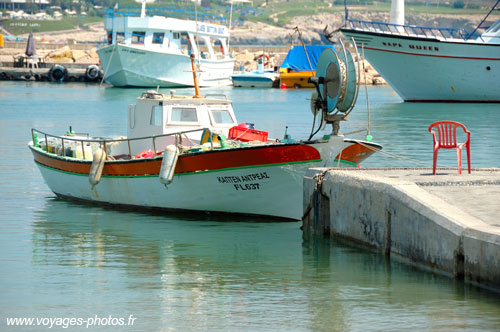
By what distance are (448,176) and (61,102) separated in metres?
49.0

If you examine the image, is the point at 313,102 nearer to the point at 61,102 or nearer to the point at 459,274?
the point at 459,274

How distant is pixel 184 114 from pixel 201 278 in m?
7.36

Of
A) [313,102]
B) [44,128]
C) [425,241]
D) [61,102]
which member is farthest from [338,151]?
[61,102]

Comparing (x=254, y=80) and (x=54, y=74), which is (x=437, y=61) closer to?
(x=254, y=80)

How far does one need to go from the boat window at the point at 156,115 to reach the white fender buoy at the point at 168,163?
2259 mm

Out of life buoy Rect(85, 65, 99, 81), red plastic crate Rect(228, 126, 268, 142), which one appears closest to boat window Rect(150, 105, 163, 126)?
red plastic crate Rect(228, 126, 268, 142)

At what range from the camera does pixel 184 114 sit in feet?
66.9

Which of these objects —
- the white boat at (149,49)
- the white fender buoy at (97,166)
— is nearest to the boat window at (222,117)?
the white fender buoy at (97,166)

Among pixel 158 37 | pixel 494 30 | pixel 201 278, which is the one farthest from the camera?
pixel 158 37

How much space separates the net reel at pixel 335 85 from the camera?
54.5ft

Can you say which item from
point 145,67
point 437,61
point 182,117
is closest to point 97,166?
point 182,117

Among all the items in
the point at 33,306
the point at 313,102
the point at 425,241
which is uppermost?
the point at 313,102

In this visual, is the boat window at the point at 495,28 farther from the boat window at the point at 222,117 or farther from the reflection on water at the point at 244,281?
the reflection on water at the point at 244,281

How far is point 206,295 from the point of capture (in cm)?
1262
